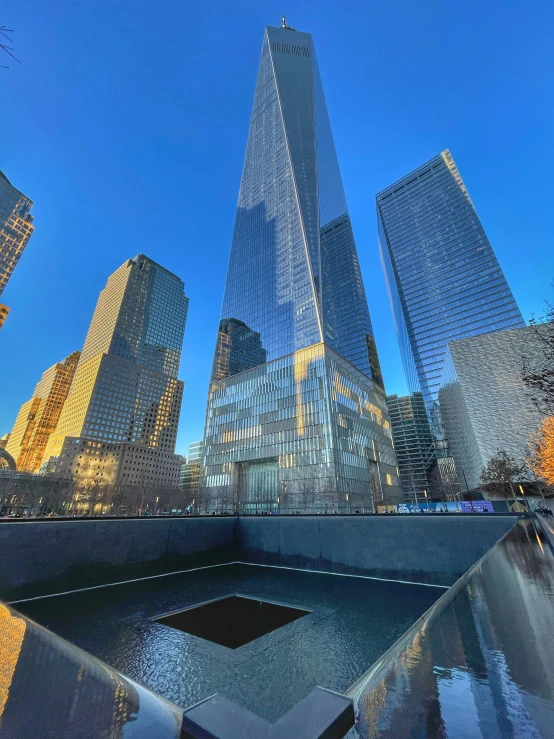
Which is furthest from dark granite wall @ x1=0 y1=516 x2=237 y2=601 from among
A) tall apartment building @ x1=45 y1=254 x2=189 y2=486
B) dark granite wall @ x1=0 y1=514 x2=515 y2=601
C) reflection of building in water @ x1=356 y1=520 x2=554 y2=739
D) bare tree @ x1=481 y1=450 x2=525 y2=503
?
tall apartment building @ x1=45 y1=254 x2=189 y2=486

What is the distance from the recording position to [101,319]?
16300 cm

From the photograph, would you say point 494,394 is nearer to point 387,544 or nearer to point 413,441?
point 387,544

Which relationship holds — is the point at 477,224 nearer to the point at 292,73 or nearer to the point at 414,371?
the point at 414,371

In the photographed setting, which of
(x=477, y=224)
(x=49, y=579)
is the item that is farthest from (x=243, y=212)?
(x=49, y=579)

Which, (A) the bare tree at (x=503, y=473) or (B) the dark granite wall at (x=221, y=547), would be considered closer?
(B) the dark granite wall at (x=221, y=547)

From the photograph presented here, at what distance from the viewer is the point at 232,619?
12.0 meters

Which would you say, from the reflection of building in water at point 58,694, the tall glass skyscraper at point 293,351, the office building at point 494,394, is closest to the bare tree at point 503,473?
the office building at point 494,394

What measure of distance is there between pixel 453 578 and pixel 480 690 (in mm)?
18127

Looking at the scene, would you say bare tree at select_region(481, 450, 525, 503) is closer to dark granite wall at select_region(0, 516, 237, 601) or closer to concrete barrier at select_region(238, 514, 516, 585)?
concrete barrier at select_region(238, 514, 516, 585)

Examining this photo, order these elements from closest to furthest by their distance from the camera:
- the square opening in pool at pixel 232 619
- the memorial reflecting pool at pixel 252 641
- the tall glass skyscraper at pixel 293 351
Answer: the memorial reflecting pool at pixel 252 641 → the square opening in pool at pixel 232 619 → the tall glass skyscraper at pixel 293 351

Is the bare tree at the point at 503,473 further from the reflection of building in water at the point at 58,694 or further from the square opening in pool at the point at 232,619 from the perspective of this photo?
the reflection of building in water at the point at 58,694

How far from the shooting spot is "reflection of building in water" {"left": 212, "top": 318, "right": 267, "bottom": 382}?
266 ft

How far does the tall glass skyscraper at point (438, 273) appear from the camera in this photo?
318ft

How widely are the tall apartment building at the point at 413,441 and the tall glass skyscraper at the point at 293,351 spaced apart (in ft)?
112
